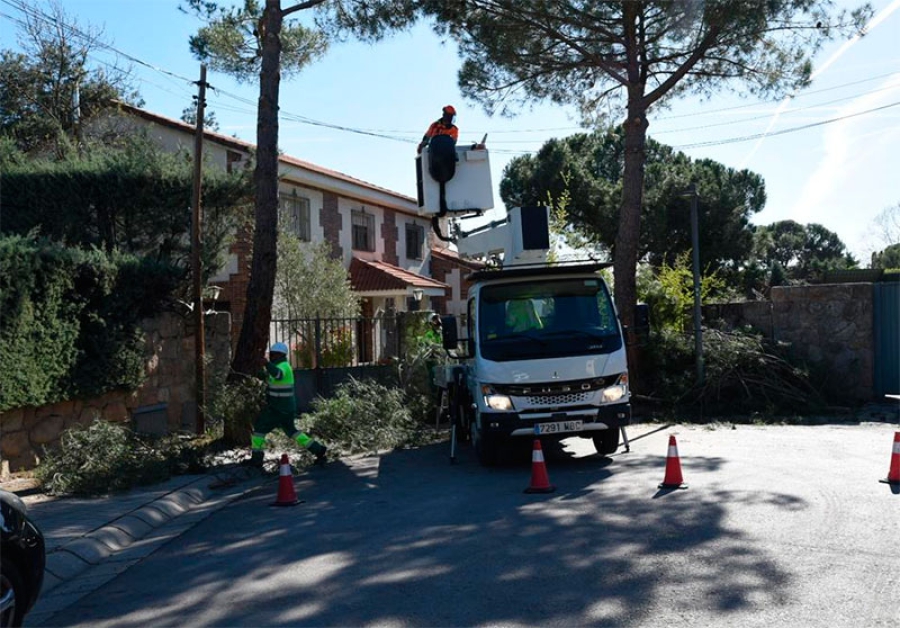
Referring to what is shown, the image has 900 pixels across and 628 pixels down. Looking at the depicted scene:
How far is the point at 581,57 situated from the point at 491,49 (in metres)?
1.87

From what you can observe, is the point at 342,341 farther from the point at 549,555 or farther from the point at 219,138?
the point at 549,555

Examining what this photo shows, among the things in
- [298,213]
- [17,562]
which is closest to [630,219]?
[298,213]

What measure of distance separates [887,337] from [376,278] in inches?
588

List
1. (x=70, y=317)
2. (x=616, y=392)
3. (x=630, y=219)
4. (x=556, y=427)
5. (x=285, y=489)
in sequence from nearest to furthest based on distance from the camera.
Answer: (x=285, y=489)
(x=556, y=427)
(x=616, y=392)
(x=70, y=317)
(x=630, y=219)

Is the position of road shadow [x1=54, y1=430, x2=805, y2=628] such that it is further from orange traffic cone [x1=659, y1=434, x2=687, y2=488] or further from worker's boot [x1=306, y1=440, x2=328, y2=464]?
worker's boot [x1=306, y1=440, x2=328, y2=464]

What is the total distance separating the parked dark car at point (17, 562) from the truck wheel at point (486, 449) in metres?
6.28

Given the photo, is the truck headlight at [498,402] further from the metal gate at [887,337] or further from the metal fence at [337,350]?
the metal gate at [887,337]

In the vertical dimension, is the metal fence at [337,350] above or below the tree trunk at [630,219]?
below

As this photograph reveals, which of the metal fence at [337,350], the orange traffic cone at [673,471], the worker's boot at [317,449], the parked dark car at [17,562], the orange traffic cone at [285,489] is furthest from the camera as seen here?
the metal fence at [337,350]

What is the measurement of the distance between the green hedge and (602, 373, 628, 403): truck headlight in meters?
6.70

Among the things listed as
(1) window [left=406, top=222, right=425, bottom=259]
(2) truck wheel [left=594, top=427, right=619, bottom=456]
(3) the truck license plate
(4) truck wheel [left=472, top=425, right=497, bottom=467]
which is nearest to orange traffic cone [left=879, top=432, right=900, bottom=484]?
(2) truck wheel [left=594, top=427, right=619, bottom=456]

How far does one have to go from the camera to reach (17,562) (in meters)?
4.79

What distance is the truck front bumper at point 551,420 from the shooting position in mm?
10375

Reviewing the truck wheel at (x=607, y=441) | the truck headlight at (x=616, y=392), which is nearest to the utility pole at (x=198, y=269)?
the truck wheel at (x=607, y=441)
